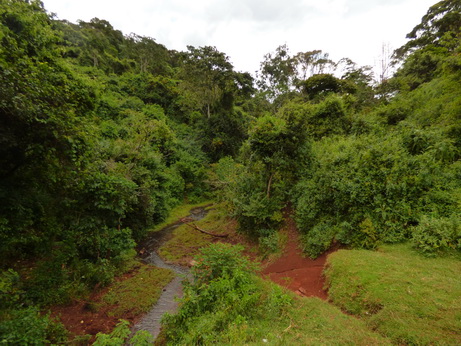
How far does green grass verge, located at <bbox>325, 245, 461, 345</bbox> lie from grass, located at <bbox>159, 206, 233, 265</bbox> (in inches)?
316

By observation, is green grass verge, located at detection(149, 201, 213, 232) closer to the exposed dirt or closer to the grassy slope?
→ the exposed dirt

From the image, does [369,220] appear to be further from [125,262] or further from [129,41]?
[129,41]

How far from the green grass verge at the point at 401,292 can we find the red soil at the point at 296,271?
0.54 meters

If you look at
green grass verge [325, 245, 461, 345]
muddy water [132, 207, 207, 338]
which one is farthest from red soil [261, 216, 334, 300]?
muddy water [132, 207, 207, 338]

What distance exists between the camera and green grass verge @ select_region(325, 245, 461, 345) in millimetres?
3445

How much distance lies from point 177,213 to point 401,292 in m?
17.0

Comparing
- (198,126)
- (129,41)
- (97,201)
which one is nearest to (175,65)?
(129,41)

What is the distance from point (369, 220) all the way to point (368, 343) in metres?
4.04

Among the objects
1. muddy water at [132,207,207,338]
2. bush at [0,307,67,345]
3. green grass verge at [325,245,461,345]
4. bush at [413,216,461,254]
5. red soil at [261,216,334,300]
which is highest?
bush at [413,216,461,254]

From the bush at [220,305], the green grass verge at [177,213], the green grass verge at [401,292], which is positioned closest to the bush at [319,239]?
the green grass verge at [401,292]

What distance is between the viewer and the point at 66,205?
731 centimetres

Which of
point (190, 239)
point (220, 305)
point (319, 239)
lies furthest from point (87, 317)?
point (319, 239)

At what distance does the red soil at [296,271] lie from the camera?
6020 millimetres

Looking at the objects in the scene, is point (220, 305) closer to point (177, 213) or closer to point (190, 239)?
point (190, 239)
